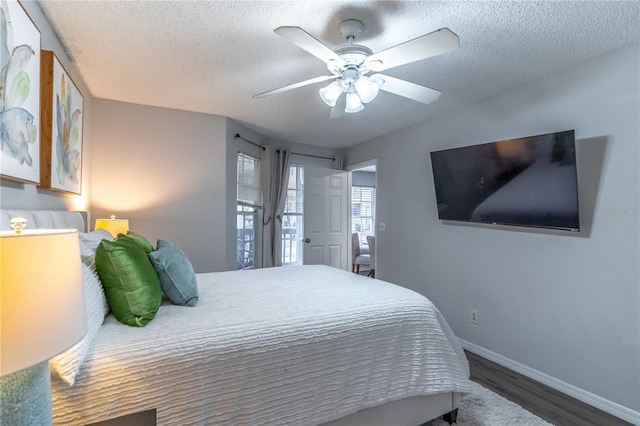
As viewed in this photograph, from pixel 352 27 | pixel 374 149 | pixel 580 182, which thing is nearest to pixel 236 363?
pixel 352 27

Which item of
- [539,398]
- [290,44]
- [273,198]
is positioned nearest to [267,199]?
[273,198]

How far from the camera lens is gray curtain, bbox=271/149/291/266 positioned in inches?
178

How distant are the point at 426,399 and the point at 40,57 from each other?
9.01ft

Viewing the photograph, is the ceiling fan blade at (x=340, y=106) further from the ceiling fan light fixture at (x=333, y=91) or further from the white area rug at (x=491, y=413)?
the white area rug at (x=491, y=413)

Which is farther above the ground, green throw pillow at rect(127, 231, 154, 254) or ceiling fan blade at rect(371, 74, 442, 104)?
ceiling fan blade at rect(371, 74, 442, 104)

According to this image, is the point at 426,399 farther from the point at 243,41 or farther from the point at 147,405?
the point at 243,41

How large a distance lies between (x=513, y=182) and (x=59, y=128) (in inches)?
126

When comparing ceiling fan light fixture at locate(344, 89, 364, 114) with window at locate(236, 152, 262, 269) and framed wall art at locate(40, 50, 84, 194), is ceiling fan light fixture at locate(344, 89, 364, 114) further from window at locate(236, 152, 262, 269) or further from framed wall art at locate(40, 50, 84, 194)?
window at locate(236, 152, 262, 269)

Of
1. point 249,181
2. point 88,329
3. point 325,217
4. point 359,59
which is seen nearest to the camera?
point 88,329

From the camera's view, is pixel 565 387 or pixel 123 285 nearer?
pixel 123 285

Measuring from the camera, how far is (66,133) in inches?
83.1

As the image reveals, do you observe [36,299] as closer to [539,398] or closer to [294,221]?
[539,398]

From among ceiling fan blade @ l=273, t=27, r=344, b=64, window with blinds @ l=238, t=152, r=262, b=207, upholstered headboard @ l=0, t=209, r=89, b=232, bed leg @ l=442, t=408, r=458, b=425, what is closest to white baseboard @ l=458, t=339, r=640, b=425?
bed leg @ l=442, t=408, r=458, b=425

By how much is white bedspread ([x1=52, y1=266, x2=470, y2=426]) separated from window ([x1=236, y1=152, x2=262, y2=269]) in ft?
7.09
